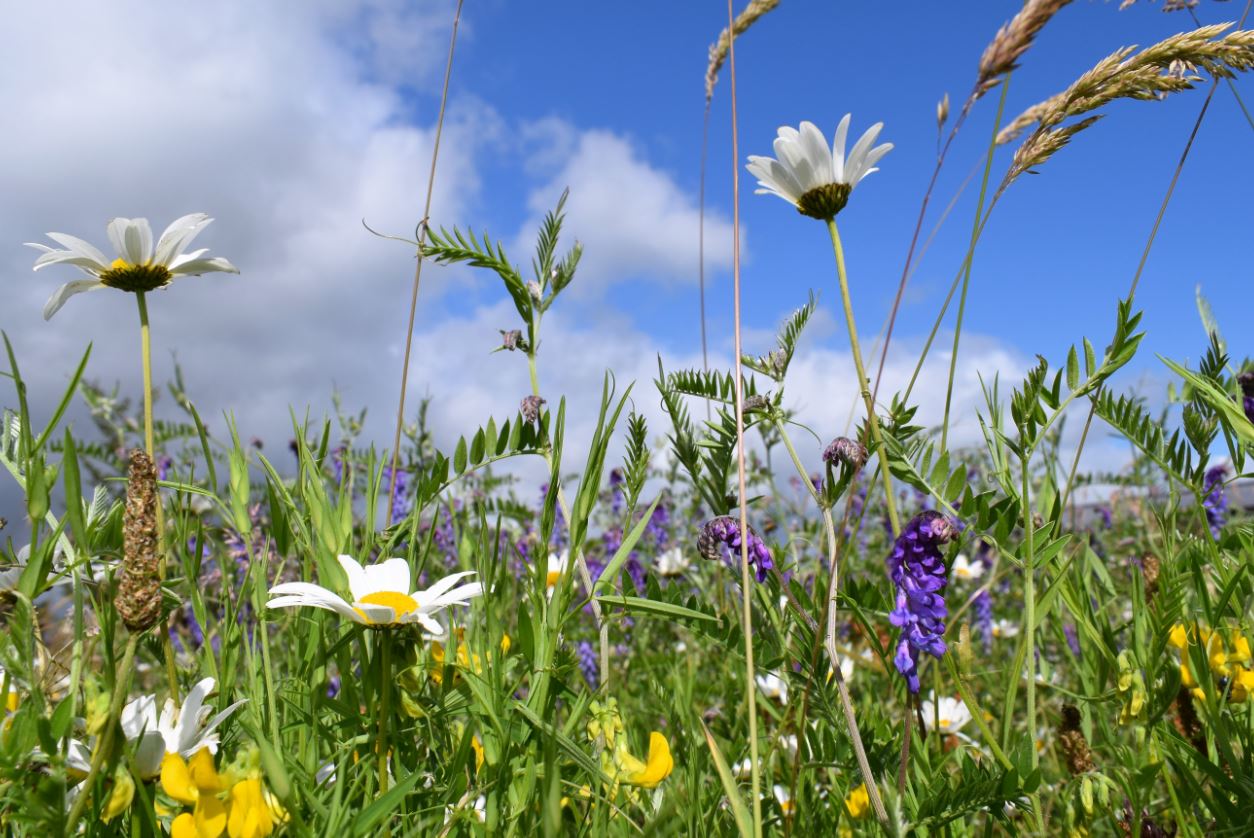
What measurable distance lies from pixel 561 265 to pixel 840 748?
104 cm

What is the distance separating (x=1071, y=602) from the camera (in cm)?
131

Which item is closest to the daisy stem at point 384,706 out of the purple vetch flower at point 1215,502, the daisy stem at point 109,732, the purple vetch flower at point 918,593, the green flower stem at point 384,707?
the green flower stem at point 384,707

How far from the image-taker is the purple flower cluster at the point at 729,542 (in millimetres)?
1223

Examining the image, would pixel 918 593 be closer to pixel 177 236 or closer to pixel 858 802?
pixel 858 802

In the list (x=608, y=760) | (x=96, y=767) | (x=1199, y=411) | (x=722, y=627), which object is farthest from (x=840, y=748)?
(x=96, y=767)

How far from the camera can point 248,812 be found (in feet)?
2.58

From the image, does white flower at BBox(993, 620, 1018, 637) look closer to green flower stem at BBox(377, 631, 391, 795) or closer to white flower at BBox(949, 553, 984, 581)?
white flower at BBox(949, 553, 984, 581)

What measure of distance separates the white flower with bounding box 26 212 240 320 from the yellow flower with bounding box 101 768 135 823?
809mm

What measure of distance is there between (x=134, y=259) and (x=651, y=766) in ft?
3.45

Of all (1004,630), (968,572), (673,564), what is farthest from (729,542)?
(968,572)

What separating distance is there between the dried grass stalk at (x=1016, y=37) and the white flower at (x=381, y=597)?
0.95 meters

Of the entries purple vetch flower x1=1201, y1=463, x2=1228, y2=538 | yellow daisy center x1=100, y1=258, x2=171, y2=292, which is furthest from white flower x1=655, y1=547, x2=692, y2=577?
yellow daisy center x1=100, y1=258, x2=171, y2=292

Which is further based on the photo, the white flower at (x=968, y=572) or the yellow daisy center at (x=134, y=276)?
the white flower at (x=968, y=572)

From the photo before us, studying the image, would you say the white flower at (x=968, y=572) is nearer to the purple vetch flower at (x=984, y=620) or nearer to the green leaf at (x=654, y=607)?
the purple vetch flower at (x=984, y=620)
